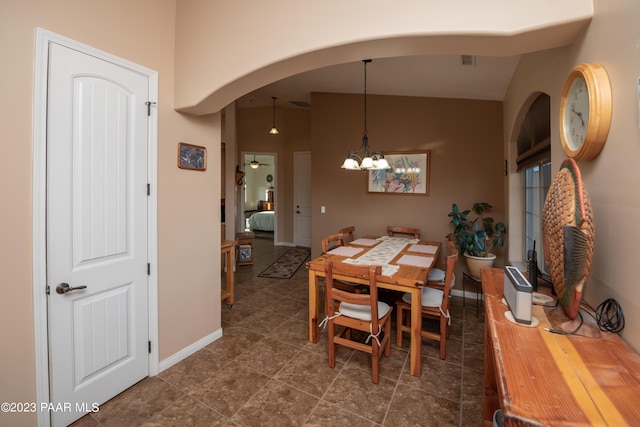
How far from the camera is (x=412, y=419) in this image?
71.1 inches

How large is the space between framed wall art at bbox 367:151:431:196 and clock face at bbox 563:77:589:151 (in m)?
2.97

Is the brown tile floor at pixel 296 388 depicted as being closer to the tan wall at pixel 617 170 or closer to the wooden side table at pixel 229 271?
the wooden side table at pixel 229 271

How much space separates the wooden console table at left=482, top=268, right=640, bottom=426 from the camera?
1.99ft

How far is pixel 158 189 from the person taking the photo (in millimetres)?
2182

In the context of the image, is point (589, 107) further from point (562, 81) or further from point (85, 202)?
point (85, 202)

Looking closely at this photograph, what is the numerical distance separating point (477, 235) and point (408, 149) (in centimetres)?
162

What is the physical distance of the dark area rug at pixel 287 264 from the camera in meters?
5.04

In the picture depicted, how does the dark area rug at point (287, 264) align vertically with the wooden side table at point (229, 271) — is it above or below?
below

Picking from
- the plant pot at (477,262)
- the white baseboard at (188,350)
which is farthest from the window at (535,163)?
the white baseboard at (188,350)

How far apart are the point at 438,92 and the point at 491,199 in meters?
1.60

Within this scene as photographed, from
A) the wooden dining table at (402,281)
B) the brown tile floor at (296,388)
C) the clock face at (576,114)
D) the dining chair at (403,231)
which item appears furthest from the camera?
the dining chair at (403,231)

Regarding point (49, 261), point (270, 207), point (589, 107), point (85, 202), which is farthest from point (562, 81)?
point (270, 207)

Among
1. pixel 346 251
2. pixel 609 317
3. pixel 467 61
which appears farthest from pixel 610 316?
pixel 467 61

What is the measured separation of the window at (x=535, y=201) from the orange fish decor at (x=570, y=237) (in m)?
1.48
